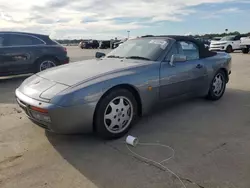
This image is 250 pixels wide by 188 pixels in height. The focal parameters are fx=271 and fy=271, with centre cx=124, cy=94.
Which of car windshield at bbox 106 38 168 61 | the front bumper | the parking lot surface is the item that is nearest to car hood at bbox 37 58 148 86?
car windshield at bbox 106 38 168 61

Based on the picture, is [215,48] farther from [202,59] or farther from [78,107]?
[78,107]

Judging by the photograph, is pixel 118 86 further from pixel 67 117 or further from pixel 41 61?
pixel 41 61

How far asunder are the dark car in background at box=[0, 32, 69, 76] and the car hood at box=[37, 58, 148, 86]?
446cm

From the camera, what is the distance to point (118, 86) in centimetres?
359

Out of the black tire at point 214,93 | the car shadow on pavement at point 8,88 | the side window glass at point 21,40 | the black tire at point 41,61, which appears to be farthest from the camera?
the black tire at point 41,61

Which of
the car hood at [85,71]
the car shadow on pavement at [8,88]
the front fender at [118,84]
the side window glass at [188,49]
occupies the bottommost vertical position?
the car shadow on pavement at [8,88]

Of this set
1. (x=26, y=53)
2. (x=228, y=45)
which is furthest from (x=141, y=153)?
(x=228, y=45)

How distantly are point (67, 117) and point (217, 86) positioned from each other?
3.52m

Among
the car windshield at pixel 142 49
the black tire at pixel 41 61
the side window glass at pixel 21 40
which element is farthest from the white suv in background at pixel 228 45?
the car windshield at pixel 142 49

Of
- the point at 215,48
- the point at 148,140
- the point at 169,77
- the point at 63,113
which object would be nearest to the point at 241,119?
the point at 169,77

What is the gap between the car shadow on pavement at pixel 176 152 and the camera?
8.79ft

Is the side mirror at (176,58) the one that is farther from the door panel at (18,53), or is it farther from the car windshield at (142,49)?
the door panel at (18,53)

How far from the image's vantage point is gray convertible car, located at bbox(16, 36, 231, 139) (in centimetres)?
321

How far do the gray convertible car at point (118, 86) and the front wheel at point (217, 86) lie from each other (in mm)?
246
